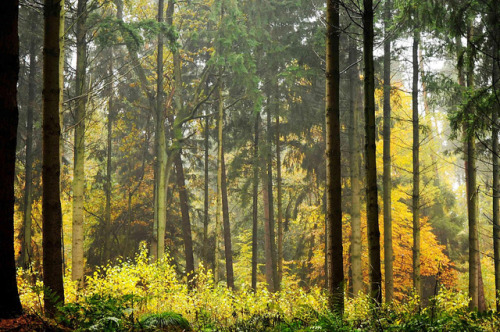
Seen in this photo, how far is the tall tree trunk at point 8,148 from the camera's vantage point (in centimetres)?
442

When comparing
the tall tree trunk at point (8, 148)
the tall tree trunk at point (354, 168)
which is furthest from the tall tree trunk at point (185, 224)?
the tall tree trunk at point (8, 148)

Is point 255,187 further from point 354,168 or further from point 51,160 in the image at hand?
point 51,160

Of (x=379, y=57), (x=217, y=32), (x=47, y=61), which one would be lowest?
(x=47, y=61)

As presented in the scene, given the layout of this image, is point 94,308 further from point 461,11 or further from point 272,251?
point 272,251

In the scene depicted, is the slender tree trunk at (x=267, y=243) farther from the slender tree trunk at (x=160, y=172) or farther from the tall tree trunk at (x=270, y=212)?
the slender tree trunk at (x=160, y=172)

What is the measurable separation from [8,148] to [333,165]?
15.0 ft

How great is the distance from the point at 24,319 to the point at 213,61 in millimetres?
12888

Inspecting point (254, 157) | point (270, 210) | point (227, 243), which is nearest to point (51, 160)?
point (254, 157)

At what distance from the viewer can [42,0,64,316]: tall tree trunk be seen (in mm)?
5691

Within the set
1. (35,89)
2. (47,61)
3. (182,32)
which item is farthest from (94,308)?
(182,32)

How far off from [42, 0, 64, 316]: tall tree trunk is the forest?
21mm

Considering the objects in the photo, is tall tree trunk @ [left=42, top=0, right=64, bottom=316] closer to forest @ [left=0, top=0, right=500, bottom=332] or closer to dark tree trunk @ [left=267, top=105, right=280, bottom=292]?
forest @ [left=0, top=0, right=500, bottom=332]

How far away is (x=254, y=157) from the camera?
1959 centimetres

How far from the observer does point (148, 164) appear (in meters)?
23.4
